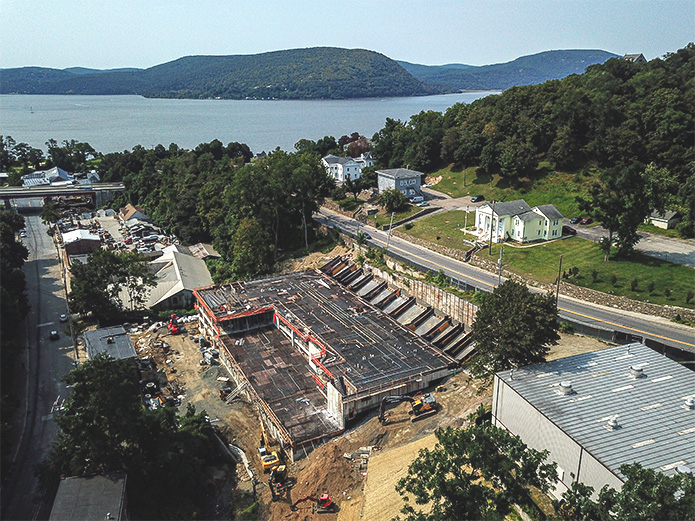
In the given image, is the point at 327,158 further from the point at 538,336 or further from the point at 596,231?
the point at 538,336

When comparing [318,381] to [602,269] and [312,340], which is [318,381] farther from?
[602,269]

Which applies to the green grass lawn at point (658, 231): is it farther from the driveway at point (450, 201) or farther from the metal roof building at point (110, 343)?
the metal roof building at point (110, 343)

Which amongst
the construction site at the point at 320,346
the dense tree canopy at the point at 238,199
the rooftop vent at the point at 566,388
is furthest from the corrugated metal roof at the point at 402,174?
the rooftop vent at the point at 566,388

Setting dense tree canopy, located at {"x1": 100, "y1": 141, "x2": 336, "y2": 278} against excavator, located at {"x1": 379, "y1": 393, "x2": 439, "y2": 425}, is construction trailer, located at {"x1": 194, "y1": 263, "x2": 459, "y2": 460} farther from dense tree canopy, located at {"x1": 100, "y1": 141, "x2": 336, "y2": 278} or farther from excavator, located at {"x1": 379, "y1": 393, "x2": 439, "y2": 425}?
dense tree canopy, located at {"x1": 100, "y1": 141, "x2": 336, "y2": 278}

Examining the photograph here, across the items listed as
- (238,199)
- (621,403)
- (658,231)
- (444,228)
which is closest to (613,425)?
(621,403)

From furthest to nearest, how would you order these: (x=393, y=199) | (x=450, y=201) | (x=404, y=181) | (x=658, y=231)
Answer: (x=404, y=181) → (x=450, y=201) → (x=393, y=199) → (x=658, y=231)

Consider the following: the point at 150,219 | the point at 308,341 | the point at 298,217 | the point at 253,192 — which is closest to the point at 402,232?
the point at 298,217
